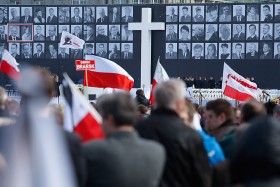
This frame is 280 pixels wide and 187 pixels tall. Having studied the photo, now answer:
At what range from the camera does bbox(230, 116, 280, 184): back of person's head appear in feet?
17.6

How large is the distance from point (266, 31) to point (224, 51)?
2455mm

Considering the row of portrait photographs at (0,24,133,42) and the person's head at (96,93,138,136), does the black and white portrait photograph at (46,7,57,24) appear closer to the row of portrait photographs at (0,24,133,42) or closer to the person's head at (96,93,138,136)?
the row of portrait photographs at (0,24,133,42)

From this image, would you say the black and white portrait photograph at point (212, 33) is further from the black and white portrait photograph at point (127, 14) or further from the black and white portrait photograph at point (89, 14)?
the black and white portrait photograph at point (89, 14)

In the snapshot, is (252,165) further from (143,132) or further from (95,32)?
(95,32)

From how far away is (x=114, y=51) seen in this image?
160 feet

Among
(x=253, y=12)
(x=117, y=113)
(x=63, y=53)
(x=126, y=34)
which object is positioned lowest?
(x=63, y=53)

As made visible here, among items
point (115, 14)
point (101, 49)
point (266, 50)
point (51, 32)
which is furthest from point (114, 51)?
point (266, 50)

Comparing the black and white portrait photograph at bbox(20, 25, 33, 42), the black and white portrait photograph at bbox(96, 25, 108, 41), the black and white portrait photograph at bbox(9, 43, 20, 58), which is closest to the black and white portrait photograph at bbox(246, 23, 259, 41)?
the black and white portrait photograph at bbox(96, 25, 108, 41)

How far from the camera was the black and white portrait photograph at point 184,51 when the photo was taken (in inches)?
1886

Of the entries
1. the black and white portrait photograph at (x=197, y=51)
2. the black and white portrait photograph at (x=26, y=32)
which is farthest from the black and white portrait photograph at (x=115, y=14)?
the black and white portrait photograph at (x=26, y=32)

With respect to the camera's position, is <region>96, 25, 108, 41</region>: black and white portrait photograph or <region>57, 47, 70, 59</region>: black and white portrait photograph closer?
<region>96, 25, 108, 41</region>: black and white portrait photograph

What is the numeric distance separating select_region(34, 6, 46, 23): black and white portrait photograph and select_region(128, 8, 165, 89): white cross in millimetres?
5247

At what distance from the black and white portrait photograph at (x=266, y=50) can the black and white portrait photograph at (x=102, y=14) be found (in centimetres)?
861

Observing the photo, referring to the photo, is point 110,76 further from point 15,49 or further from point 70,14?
point 15,49
